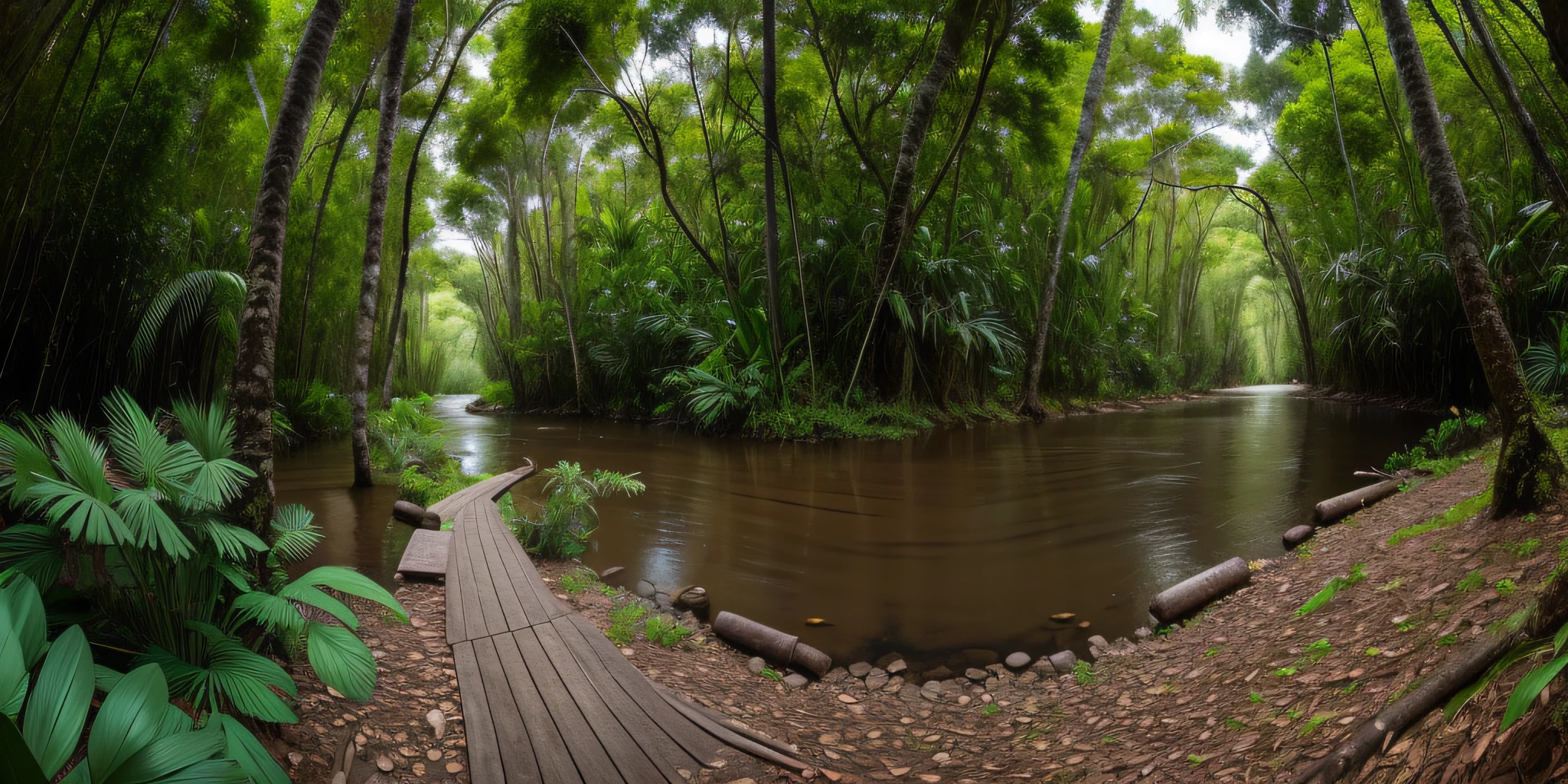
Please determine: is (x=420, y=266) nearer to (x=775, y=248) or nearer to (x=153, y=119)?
(x=775, y=248)

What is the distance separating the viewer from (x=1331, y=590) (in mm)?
2250

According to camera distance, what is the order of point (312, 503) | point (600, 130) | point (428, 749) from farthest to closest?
1. point (600, 130)
2. point (312, 503)
3. point (428, 749)

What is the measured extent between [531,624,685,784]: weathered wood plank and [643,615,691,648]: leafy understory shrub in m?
0.43

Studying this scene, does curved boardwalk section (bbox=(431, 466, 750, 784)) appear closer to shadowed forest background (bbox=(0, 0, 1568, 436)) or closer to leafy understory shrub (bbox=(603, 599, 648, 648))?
leafy understory shrub (bbox=(603, 599, 648, 648))

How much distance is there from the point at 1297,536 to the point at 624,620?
123 inches

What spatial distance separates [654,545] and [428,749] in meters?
2.14

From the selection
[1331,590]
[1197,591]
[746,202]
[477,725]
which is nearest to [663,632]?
[477,725]

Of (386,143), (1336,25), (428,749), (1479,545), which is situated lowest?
(428,749)

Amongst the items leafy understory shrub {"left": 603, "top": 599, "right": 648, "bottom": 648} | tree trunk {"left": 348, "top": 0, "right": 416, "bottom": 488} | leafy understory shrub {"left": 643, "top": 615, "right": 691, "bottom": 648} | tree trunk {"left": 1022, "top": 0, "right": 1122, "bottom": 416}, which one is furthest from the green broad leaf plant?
tree trunk {"left": 1022, "top": 0, "right": 1122, "bottom": 416}

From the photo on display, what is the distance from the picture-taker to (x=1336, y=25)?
8.11 m

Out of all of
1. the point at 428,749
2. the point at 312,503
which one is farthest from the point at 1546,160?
the point at 312,503

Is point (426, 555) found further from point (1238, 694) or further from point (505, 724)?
point (1238, 694)

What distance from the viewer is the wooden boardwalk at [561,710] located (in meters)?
1.68

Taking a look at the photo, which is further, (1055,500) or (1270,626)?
(1055,500)
